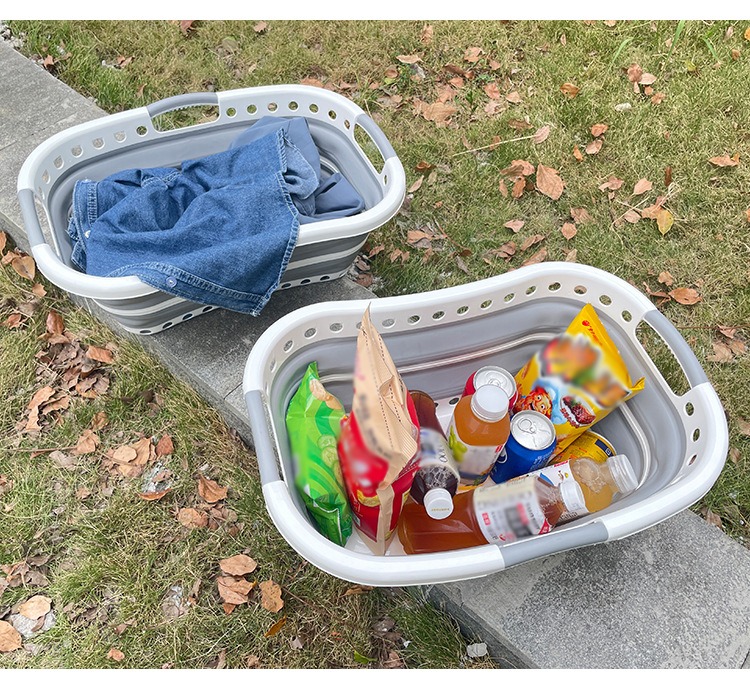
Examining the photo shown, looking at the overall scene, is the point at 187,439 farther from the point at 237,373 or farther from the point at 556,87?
the point at 556,87

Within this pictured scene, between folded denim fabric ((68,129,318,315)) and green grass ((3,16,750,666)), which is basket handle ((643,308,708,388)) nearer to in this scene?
green grass ((3,16,750,666))

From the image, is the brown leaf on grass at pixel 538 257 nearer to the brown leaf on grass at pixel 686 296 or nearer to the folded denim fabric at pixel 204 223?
the brown leaf on grass at pixel 686 296

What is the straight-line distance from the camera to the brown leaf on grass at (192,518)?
5.63 feet

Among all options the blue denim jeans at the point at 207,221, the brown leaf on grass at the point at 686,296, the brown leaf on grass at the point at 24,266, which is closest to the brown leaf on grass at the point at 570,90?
the brown leaf on grass at the point at 686,296

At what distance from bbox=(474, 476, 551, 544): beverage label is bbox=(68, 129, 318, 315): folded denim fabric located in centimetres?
77

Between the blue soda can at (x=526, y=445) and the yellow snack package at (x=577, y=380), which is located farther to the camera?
A: the blue soda can at (x=526, y=445)

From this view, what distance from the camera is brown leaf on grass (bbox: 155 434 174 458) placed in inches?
72.3

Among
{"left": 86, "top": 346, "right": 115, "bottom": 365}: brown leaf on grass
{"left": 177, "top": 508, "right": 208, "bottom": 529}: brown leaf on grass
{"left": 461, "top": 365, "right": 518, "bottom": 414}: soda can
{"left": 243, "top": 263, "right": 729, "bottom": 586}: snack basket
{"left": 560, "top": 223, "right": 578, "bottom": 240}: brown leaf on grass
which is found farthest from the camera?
{"left": 560, "top": 223, "right": 578, "bottom": 240}: brown leaf on grass

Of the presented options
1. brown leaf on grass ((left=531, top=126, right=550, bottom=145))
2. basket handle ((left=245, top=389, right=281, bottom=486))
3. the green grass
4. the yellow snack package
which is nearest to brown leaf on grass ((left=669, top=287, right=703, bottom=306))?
the green grass

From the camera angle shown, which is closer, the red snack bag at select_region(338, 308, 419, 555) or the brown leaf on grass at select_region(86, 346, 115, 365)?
A: the red snack bag at select_region(338, 308, 419, 555)

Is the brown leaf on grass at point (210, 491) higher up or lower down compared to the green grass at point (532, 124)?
lower down

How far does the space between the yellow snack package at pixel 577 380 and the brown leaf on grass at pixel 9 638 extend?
4.45ft

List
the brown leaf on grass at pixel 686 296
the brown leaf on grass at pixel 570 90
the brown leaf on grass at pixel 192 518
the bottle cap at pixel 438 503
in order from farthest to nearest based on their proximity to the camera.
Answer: the brown leaf on grass at pixel 570 90 < the brown leaf on grass at pixel 686 296 < the brown leaf on grass at pixel 192 518 < the bottle cap at pixel 438 503

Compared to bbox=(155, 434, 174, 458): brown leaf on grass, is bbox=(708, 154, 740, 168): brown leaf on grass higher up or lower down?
higher up
